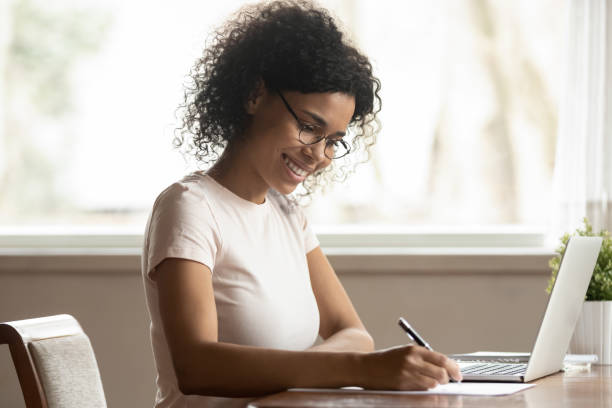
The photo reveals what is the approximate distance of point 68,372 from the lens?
1.44 m

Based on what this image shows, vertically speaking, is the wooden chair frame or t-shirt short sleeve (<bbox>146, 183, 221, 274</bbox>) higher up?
t-shirt short sleeve (<bbox>146, 183, 221, 274</bbox>)

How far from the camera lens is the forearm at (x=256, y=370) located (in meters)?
1.24

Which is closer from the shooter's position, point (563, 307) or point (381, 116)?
point (563, 307)

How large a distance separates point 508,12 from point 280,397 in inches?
88.0

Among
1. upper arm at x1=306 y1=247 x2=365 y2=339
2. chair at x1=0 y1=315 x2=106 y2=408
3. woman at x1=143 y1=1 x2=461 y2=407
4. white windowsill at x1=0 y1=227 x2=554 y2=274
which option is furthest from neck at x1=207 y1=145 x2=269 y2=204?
white windowsill at x1=0 y1=227 x2=554 y2=274

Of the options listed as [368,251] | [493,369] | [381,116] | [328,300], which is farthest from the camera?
[381,116]

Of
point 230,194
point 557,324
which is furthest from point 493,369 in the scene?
point 230,194

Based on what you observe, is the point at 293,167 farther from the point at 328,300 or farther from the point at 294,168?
the point at 328,300

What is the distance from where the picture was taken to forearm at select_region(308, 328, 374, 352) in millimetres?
1694

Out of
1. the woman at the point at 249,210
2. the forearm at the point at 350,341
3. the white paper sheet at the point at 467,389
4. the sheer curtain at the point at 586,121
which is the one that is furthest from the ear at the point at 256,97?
the sheer curtain at the point at 586,121

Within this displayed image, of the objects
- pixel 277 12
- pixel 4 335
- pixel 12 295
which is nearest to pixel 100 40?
pixel 12 295

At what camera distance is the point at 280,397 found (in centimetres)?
117

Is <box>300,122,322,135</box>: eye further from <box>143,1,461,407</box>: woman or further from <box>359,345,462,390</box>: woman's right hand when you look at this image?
<box>359,345,462,390</box>: woman's right hand

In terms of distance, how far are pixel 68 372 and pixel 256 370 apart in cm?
38
